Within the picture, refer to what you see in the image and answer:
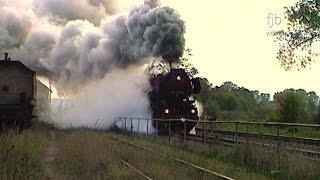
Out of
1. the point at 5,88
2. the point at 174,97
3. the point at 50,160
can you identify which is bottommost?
the point at 50,160

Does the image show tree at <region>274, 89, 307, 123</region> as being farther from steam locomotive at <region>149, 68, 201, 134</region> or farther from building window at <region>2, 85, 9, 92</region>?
building window at <region>2, 85, 9, 92</region>

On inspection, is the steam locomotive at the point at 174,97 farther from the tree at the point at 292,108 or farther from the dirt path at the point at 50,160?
the tree at the point at 292,108

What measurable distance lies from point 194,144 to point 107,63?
65.1ft

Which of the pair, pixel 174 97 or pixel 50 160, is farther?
pixel 174 97

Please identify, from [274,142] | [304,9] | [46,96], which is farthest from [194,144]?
[46,96]

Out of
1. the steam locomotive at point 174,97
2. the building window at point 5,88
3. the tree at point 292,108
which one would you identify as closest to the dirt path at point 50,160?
the building window at point 5,88

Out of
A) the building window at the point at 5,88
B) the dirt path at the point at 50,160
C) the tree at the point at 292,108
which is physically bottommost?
the dirt path at the point at 50,160

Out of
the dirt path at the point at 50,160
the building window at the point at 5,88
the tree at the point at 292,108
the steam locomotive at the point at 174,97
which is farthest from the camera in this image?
the tree at the point at 292,108

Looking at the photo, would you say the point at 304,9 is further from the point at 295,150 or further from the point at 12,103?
the point at 12,103

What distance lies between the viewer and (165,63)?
32219 mm

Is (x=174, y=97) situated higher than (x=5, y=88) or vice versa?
(x=5, y=88)

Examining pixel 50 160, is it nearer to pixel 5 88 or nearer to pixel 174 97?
pixel 5 88

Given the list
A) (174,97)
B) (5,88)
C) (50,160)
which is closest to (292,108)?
(174,97)

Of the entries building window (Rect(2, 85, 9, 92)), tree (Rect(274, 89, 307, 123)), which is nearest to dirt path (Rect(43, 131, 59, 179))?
building window (Rect(2, 85, 9, 92))
